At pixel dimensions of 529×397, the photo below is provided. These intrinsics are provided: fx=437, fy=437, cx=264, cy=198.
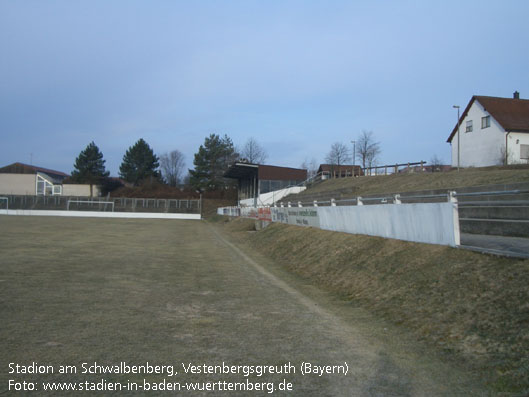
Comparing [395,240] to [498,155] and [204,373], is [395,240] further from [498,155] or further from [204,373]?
[498,155]

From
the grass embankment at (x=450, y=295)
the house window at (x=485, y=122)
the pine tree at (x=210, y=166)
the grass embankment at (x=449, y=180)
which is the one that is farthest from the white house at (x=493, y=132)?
the pine tree at (x=210, y=166)

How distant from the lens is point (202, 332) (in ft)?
20.7

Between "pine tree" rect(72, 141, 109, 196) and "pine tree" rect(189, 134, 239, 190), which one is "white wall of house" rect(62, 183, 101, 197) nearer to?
"pine tree" rect(72, 141, 109, 196)

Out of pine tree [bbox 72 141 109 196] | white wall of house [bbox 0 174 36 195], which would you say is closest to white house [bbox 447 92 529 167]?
pine tree [bbox 72 141 109 196]

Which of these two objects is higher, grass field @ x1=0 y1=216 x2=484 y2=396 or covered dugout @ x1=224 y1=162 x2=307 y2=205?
covered dugout @ x1=224 y1=162 x2=307 y2=205

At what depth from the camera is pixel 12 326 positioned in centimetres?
619

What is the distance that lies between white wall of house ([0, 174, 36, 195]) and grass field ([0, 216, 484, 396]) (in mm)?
89015

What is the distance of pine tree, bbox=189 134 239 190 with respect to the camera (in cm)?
9112

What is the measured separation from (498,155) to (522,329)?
33.8m

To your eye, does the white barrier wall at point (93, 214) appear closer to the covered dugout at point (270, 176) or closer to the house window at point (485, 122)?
the covered dugout at point (270, 176)

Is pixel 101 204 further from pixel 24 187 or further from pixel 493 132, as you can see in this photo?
pixel 493 132

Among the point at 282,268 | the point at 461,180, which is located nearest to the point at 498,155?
the point at 461,180

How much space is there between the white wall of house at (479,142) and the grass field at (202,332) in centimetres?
3007

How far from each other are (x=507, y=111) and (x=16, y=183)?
8883 centimetres
